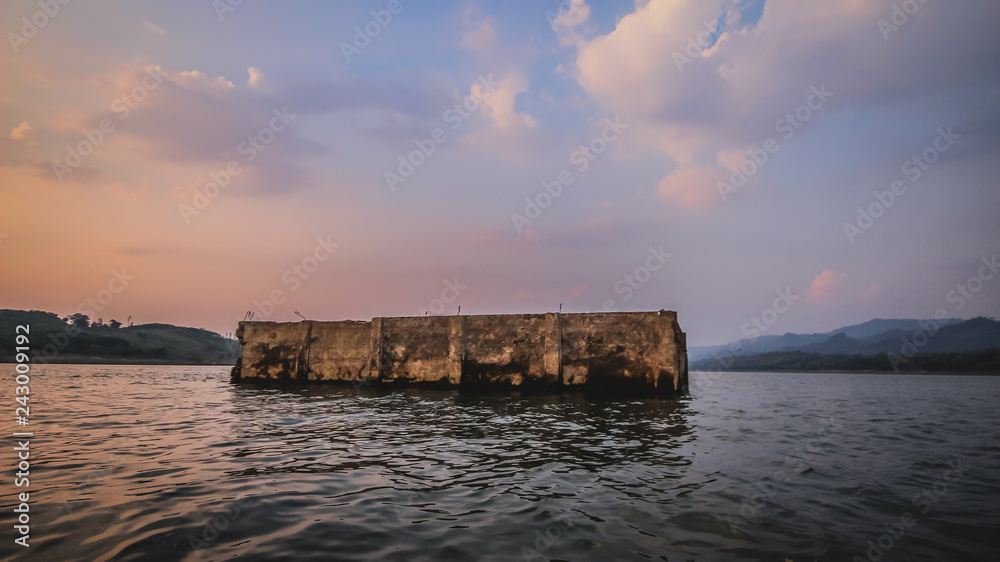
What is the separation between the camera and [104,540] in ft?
9.32

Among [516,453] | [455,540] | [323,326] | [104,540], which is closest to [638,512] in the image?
[455,540]

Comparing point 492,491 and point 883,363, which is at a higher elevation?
point 492,491

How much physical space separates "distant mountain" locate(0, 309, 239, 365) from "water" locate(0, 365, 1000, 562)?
82322mm

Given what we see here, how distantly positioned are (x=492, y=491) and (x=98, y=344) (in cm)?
10076

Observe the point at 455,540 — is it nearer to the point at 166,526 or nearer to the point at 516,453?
the point at 166,526

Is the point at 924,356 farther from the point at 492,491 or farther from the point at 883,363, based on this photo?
the point at 492,491

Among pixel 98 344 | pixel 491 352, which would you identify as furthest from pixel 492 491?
pixel 98 344

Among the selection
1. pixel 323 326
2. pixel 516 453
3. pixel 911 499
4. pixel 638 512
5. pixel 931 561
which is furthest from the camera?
pixel 323 326

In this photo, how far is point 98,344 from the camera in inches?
3027

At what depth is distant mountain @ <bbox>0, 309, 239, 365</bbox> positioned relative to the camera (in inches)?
2913

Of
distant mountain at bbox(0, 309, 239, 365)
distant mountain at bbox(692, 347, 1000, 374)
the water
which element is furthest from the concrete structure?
distant mountain at bbox(692, 347, 1000, 374)

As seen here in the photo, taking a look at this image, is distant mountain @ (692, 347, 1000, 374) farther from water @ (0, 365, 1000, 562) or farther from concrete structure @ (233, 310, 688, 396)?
water @ (0, 365, 1000, 562)

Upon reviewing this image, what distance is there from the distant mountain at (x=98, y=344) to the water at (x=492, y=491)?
8232cm

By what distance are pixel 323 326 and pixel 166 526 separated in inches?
564
